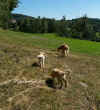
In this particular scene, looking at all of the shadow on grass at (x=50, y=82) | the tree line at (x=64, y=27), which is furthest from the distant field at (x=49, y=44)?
the tree line at (x=64, y=27)

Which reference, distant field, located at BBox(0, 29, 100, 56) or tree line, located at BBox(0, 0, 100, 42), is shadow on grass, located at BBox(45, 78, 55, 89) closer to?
distant field, located at BBox(0, 29, 100, 56)

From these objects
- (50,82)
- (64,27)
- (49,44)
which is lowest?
(50,82)

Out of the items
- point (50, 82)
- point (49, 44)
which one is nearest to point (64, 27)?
point (49, 44)

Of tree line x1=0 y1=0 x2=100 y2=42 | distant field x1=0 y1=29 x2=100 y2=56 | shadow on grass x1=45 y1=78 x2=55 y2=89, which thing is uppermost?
tree line x1=0 y1=0 x2=100 y2=42

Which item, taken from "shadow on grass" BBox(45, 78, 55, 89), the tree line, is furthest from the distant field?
the tree line

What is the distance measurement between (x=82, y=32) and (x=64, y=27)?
11.4 meters

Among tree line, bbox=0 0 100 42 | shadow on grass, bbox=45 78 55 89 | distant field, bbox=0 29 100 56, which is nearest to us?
shadow on grass, bbox=45 78 55 89

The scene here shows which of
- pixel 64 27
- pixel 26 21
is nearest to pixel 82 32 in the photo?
pixel 64 27

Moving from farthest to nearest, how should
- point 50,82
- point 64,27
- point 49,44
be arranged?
point 64,27 < point 49,44 < point 50,82

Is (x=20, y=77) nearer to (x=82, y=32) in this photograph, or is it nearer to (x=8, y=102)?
(x=8, y=102)

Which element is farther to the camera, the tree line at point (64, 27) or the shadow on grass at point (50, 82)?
the tree line at point (64, 27)

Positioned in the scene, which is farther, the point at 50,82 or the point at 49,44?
the point at 49,44

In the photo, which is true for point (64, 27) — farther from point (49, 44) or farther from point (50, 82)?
point (50, 82)

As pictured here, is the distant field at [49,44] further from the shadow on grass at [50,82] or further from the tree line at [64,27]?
the tree line at [64,27]
